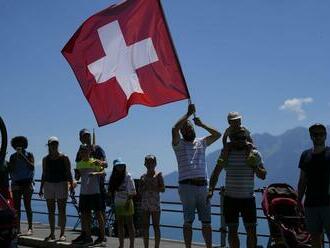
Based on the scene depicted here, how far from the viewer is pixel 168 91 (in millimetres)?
8992

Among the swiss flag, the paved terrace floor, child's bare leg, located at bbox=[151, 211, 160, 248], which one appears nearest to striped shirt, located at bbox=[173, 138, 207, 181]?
the swiss flag

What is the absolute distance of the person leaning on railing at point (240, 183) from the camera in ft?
27.1

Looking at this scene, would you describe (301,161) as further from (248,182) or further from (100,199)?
(100,199)

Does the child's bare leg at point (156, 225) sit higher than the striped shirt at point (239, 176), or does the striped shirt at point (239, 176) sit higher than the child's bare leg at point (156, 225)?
the striped shirt at point (239, 176)

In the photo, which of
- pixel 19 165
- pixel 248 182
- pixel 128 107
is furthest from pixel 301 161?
pixel 19 165

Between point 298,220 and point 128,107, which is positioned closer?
point 298,220

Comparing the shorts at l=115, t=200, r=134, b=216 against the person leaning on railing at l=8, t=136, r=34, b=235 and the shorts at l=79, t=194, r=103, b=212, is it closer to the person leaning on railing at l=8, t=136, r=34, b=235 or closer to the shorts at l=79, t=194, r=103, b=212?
the shorts at l=79, t=194, r=103, b=212

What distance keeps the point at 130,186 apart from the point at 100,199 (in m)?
0.89

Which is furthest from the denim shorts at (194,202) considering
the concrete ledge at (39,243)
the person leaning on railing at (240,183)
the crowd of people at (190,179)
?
the concrete ledge at (39,243)

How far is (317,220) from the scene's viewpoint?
306 inches

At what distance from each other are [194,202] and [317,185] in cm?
184

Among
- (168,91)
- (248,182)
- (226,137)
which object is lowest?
(248,182)

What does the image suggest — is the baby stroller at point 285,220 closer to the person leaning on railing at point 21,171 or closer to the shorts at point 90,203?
the shorts at point 90,203

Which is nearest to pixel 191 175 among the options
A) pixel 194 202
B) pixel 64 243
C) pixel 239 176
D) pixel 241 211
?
pixel 194 202
